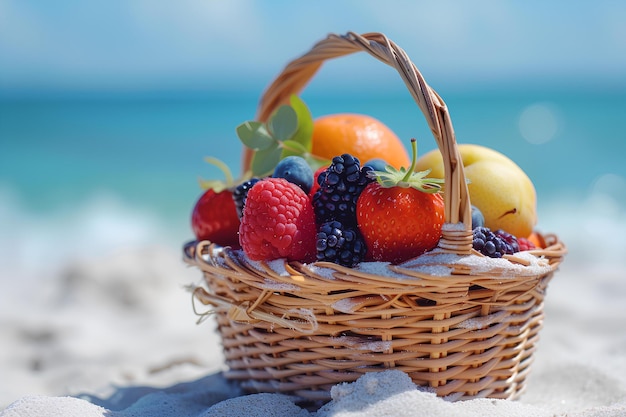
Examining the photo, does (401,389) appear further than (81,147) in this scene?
No

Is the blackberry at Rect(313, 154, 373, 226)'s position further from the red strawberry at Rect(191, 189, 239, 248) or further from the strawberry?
the red strawberry at Rect(191, 189, 239, 248)

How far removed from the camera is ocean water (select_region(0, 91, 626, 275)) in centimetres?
Result: 494

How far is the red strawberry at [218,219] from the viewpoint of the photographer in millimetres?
1549

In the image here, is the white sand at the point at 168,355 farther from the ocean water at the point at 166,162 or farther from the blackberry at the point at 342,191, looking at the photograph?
the ocean water at the point at 166,162

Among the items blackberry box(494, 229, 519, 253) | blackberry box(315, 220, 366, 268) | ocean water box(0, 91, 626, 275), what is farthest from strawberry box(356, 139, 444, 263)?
ocean water box(0, 91, 626, 275)

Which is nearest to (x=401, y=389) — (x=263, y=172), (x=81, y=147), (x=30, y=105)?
(x=263, y=172)

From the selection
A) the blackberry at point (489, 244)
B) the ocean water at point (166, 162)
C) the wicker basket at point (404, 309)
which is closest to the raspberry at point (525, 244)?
the wicker basket at point (404, 309)

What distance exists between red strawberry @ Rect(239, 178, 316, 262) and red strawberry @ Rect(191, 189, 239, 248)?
281 millimetres

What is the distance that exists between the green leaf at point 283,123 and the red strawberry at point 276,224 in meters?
0.36

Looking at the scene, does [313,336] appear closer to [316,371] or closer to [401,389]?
[316,371]

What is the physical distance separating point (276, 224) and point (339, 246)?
13 cm

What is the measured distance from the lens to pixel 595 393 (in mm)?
1607

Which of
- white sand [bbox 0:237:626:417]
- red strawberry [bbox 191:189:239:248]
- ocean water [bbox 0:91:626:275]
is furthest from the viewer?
ocean water [bbox 0:91:626:275]

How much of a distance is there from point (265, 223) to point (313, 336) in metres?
0.25
